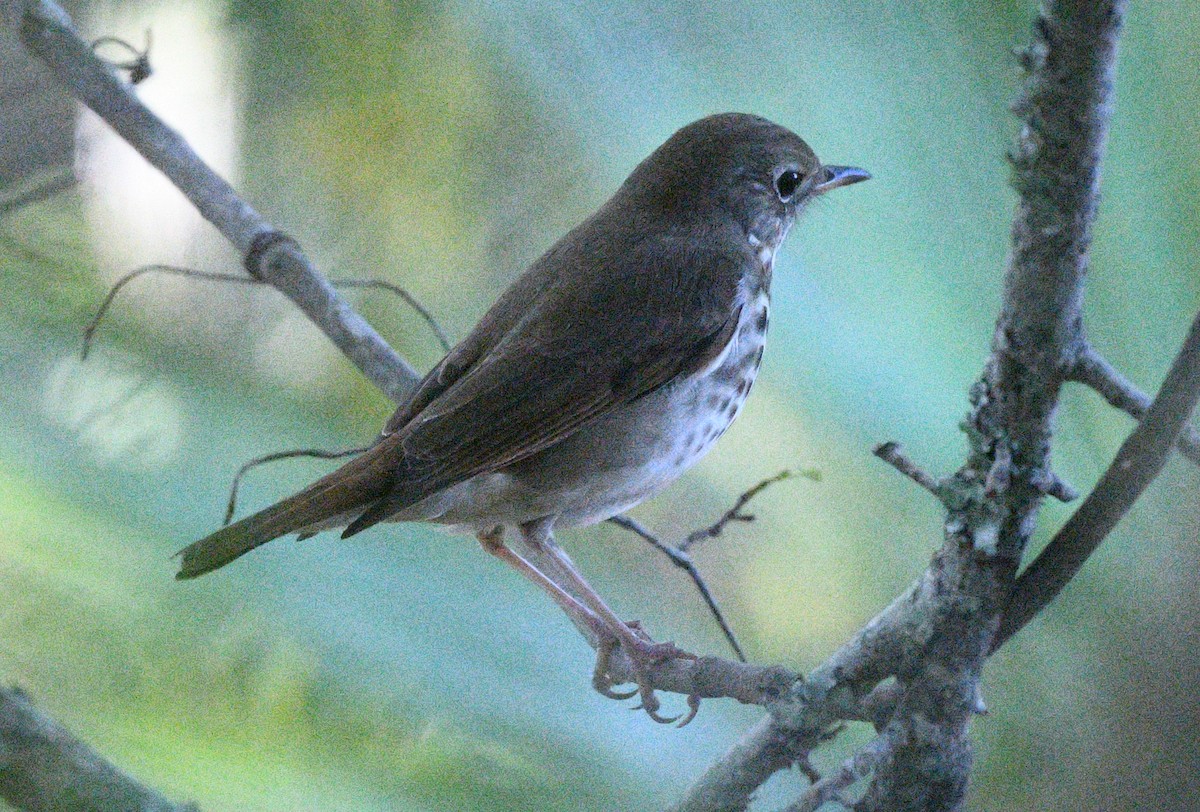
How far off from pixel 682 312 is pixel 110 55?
2.37ft

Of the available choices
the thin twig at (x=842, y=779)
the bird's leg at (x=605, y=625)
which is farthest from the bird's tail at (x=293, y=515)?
the thin twig at (x=842, y=779)

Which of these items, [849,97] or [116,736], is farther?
[849,97]

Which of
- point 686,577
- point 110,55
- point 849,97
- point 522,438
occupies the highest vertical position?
point 849,97

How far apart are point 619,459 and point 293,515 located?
326 millimetres

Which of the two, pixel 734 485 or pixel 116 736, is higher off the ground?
pixel 116 736

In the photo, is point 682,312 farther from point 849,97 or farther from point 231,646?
point 231,646

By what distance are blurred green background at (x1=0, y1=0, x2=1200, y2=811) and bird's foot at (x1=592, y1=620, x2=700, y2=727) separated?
0.9 inches

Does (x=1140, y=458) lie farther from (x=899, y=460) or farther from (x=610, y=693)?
(x=610, y=693)

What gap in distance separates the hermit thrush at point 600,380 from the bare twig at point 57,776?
A: 52 cm

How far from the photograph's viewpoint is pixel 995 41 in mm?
844

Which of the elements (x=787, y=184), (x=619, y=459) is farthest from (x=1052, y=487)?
(x=787, y=184)

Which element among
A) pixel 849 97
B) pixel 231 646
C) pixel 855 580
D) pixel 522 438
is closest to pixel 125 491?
pixel 231 646

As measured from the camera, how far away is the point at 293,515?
3.08 ft

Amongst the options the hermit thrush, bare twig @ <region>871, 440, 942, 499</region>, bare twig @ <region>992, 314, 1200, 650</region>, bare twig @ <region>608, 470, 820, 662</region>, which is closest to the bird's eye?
the hermit thrush
